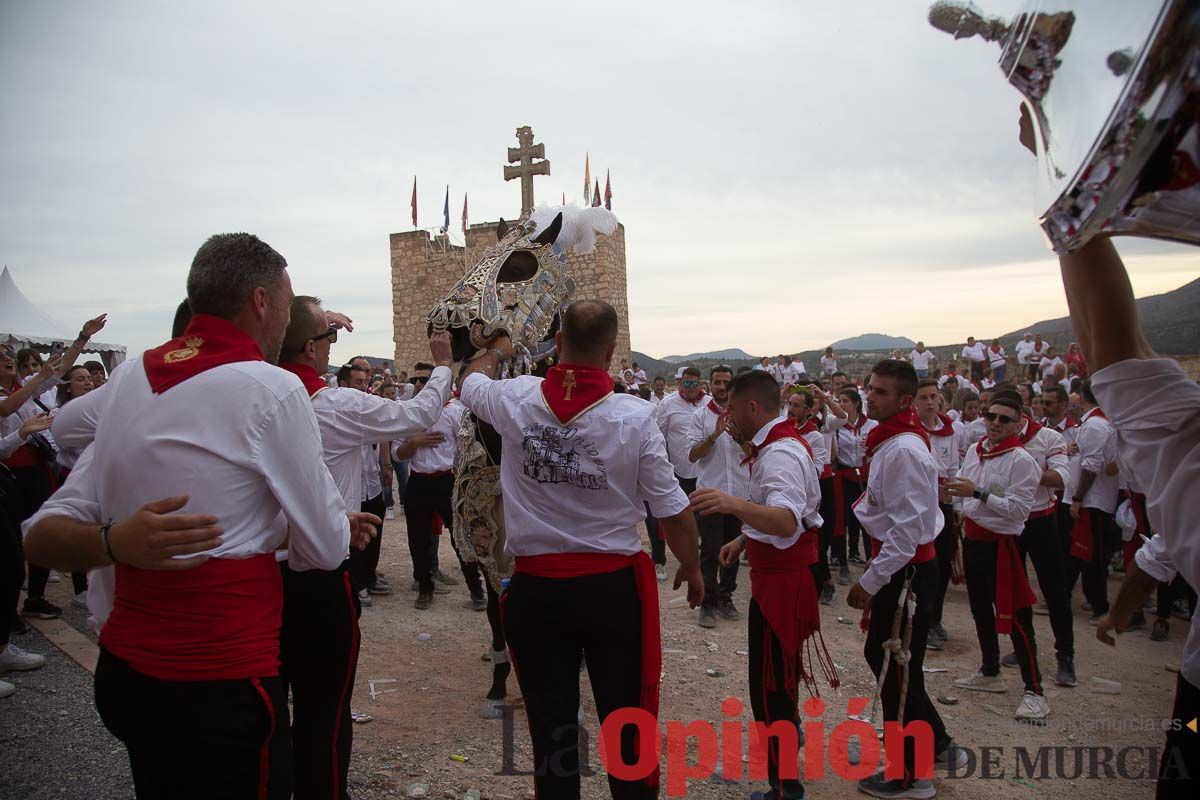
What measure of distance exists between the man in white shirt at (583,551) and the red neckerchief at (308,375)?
108cm

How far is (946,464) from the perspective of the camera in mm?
7504

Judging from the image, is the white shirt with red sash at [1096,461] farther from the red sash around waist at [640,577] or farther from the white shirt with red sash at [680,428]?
the red sash around waist at [640,577]

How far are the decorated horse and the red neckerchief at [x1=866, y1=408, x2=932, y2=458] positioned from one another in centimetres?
196

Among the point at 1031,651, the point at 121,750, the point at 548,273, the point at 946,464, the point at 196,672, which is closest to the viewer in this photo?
the point at 196,672

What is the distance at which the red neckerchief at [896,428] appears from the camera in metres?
4.04

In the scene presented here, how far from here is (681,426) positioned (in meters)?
8.36

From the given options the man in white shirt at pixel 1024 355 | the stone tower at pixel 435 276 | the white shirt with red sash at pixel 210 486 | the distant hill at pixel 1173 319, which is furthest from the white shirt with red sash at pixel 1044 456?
the stone tower at pixel 435 276

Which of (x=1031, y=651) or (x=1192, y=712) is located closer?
(x=1192, y=712)

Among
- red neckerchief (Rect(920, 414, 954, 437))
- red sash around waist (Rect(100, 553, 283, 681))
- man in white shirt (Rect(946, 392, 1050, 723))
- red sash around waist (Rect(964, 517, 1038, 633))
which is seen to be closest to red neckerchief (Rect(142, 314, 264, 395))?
red sash around waist (Rect(100, 553, 283, 681))

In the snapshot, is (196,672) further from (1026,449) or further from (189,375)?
(1026,449)

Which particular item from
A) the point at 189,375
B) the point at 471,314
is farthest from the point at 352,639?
the point at 471,314

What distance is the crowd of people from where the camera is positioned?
6.11 ft

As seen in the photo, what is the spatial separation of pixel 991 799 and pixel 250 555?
4.04 meters

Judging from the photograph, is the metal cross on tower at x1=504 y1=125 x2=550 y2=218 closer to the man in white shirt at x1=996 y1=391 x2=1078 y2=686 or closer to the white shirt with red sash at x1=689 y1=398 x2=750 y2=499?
the white shirt with red sash at x1=689 y1=398 x2=750 y2=499
